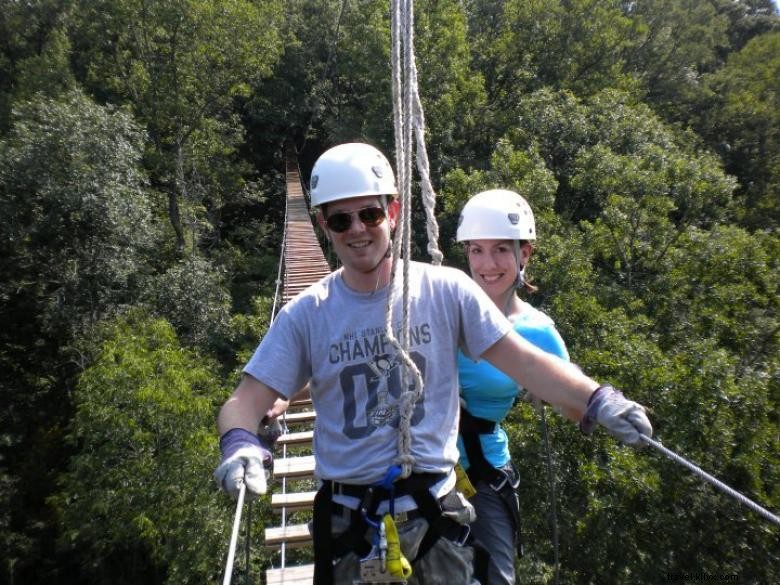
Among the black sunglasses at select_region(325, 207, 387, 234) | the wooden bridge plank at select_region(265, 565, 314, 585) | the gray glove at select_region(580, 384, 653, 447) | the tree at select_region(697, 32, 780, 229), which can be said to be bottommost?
the wooden bridge plank at select_region(265, 565, 314, 585)

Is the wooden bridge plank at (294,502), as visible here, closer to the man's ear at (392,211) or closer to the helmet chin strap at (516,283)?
the helmet chin strap at (516,283)

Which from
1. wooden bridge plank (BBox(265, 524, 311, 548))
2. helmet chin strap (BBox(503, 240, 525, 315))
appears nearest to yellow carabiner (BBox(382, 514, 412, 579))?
helmet chin strap (BBox(503, 240, 525, 315))

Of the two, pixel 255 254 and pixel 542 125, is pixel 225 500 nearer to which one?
pixel 542 125

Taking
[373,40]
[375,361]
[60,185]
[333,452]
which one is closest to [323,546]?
[333,452]

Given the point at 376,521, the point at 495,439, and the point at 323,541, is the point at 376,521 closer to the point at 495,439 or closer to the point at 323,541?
the point at 323,541

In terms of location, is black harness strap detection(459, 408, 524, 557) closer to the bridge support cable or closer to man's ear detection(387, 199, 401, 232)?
man's ear detection(387, 199, 401, 232)

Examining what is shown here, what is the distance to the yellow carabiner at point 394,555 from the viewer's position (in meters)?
1.19

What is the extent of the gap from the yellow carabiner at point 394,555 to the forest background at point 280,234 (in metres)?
1.56

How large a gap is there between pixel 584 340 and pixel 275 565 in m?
3.89

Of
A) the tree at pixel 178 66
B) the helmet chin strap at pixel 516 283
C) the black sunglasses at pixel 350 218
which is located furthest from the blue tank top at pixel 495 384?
the tree at pixel 178 66

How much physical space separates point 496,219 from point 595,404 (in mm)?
1109

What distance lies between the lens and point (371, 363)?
4.27 ft

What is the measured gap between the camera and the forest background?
5262mm

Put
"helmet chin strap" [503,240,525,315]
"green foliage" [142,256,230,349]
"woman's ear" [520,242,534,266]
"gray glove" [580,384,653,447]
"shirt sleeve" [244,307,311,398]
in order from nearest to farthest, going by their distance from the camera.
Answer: "gray glove" [580,384,653,447] → "shirt sleeve" [244,307,311,398] → "helmet chin strap" [503,240,525,315] → "woman's ear" [520,242,534,266] → "green foliage" [142,256,230,349]
